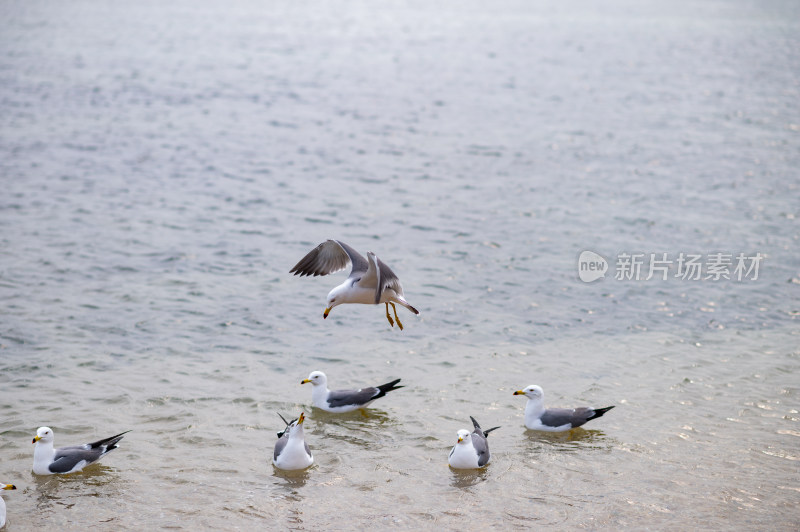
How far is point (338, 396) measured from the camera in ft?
43.0

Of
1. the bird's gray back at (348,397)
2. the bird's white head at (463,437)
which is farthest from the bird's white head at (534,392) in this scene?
the bird's gray back at (348,397)

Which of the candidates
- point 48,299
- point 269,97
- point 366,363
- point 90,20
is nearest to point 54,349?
point 48,299

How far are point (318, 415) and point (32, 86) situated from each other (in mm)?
30767

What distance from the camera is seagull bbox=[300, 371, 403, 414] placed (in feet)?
43.1

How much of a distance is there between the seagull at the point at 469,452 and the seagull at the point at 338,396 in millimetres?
1968

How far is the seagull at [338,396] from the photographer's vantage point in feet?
43.1

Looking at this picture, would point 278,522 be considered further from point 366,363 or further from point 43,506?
point 366,363

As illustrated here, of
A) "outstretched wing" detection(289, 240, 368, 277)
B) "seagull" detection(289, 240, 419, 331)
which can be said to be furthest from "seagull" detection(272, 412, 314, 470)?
"outstretched wing" detection(289, 240, 368, 277)

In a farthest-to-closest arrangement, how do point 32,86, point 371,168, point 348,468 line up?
point 32,86 → point 371,168 → point 348,468

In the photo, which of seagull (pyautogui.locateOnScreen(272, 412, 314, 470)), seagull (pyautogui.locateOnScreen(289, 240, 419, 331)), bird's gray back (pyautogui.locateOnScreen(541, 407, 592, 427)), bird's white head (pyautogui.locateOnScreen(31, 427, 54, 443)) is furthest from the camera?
bird's gray back (pyautogui.locateOnScreen(541, 407, 592, 427))

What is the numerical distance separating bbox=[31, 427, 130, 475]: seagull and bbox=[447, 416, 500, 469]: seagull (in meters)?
4.73

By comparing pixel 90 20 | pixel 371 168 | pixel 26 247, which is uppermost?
pixel 90 20

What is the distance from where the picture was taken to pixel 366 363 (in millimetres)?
14953

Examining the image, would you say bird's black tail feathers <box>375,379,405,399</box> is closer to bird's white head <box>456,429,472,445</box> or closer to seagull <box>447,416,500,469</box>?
seagull <box>447,416,500,469</box>
